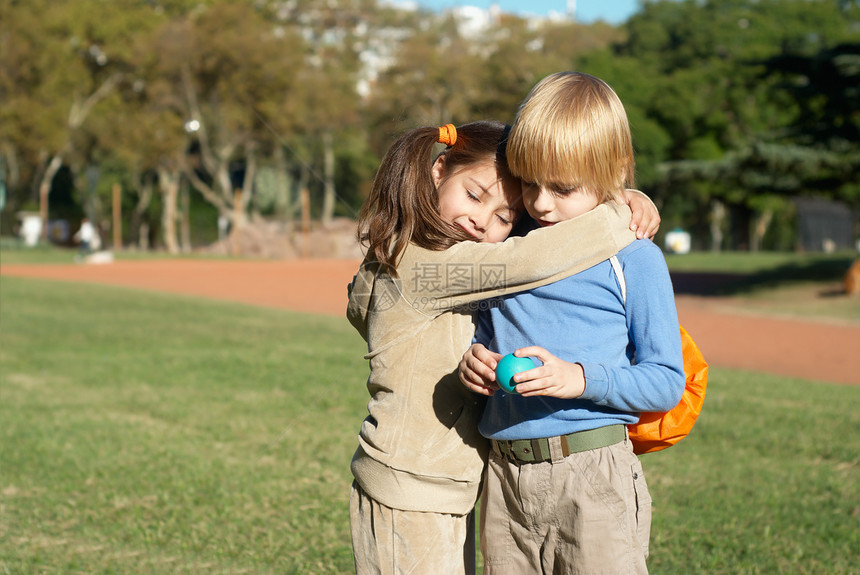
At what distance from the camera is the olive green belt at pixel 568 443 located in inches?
78.2

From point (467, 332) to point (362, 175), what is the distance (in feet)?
129

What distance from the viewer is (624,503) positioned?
1984mm

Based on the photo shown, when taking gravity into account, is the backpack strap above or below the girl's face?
below

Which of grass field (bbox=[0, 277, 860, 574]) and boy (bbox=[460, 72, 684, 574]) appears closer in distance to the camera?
boy (bbox=[460, 72, 684, 574])

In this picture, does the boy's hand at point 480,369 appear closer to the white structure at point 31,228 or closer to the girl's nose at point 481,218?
the girl's nose at point 481,218

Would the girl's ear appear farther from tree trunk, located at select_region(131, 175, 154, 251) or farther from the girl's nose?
tree trunk, located at select_region(131, 175, 154, 251)

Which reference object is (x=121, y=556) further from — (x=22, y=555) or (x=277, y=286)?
(x=277, y=286)

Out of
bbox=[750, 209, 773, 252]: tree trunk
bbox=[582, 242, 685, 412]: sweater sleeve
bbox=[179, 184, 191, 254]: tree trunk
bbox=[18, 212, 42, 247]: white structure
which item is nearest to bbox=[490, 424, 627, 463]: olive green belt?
bbox=[582, 242, 685, 412]: sweater sleeve

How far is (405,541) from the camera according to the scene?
2068mm

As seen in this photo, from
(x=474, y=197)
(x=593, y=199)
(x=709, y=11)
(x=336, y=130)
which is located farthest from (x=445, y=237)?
(x=709, y=11)

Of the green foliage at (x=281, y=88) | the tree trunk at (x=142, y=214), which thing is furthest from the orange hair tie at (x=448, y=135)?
the tree trunk at (x=142, y=214)

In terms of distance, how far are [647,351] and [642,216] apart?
296mm

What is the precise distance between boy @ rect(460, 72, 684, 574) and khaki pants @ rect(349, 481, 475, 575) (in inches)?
6.4

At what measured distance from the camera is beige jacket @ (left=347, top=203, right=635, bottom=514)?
1.96 m
